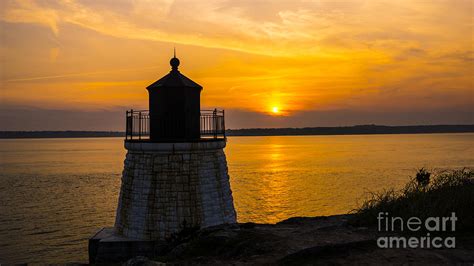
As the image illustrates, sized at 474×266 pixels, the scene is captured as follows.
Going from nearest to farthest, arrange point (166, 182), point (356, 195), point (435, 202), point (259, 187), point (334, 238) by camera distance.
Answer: point (334, 238)
point (435, 202)
point (166, 182)
point (356, 195)
point (259, 187)

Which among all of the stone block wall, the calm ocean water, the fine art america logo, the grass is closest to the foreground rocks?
the fine art america logo

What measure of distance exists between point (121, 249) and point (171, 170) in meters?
3.28

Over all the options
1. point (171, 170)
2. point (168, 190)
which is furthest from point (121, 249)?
point (171, 170)

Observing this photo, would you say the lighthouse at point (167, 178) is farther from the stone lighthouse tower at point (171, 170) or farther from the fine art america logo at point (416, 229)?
the fine art america logo at point (416, 229)

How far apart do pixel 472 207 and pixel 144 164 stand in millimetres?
10047

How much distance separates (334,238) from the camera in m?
7.70

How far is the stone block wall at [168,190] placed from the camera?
1378cm

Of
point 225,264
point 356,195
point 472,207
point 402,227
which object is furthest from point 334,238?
point 356,195

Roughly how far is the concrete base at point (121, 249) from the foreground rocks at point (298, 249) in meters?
4.91

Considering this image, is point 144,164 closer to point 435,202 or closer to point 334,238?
point 334,238

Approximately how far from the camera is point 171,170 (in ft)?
45.5

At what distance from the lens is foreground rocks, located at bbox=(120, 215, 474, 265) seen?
6.56 meters

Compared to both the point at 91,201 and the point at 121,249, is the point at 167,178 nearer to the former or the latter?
the point at 121,249

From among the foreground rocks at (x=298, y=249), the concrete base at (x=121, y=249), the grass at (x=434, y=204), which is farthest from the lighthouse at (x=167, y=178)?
the grass at (x=434, y=204)
